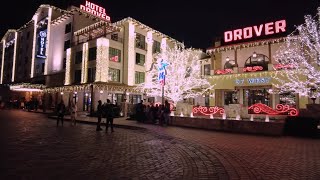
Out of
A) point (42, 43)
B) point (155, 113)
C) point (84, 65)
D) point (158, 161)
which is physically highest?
point (42, 43)

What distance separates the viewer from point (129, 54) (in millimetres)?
35469

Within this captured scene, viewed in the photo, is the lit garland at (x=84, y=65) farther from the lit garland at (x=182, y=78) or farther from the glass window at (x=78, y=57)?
the lit garland at (x=182, y=78)

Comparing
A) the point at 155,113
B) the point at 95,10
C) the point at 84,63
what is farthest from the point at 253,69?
the point at 95,10

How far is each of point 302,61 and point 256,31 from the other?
567 centimetres

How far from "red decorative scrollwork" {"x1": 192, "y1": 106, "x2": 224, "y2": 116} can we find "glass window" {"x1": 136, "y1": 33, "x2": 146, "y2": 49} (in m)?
21.6

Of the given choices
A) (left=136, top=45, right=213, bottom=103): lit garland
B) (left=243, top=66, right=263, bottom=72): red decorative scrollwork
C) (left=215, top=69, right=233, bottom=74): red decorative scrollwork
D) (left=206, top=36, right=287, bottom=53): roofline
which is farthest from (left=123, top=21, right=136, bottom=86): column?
(left=243, top=66, right=263, bottom=72): red decorative scrollwork

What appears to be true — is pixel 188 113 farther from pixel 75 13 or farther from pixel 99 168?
pixel 75 13

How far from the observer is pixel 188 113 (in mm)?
18672

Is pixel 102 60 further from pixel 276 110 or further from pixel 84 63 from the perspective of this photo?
pixel 276 110

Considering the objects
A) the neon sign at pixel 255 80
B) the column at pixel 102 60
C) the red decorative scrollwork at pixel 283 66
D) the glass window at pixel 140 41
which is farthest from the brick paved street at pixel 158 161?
the glass window at pixel 140 41

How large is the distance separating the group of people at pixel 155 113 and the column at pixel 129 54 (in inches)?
Answer: 603

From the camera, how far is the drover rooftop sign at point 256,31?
25041 mm

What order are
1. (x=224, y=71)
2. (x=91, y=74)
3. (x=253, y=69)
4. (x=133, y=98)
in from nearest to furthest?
(x=253, y=69), (x=224, y=71), (x=91, y=74), (x=133, y=98)

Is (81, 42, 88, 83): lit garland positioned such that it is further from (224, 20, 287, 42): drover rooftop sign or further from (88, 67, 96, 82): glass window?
(224, 20, 287, 42): drover rooftop sign
